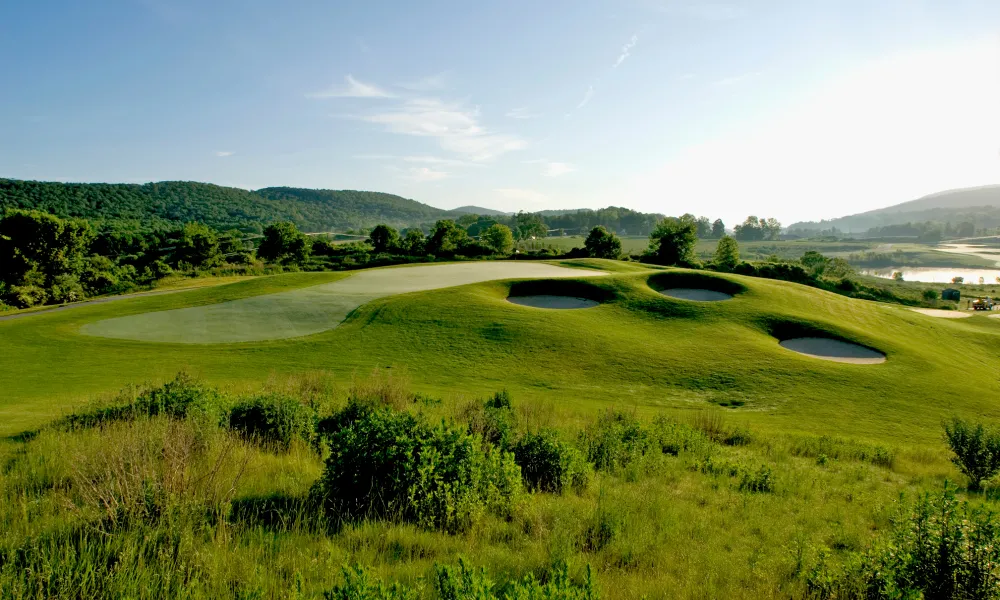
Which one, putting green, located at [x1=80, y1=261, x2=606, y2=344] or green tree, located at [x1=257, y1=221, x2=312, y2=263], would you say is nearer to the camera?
putting green, located at [x1=80, y1=261, x2=606, y2=344]

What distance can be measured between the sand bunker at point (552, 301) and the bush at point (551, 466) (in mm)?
20794

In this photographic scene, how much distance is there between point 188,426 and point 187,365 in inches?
480

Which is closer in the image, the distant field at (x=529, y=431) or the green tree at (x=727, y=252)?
the distant field at (x=529, y=431)

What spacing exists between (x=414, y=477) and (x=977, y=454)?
1119 centimetres

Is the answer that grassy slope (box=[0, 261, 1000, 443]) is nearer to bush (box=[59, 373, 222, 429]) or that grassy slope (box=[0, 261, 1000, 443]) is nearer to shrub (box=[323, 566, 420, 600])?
bush (box=[59, 373, 222, 429])

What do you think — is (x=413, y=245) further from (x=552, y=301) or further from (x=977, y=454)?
(x=977, y=454)

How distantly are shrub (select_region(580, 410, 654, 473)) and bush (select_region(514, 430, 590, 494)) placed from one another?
1.05 metres

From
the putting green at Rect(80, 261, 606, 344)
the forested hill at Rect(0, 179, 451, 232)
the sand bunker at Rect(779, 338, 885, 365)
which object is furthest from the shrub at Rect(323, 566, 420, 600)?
the forested hill at Rect(0, 179, 451, 232)

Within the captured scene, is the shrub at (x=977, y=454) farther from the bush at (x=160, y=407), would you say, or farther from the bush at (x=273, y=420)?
the bush at (x=160, y=407)

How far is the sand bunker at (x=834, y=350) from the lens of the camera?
20.9m

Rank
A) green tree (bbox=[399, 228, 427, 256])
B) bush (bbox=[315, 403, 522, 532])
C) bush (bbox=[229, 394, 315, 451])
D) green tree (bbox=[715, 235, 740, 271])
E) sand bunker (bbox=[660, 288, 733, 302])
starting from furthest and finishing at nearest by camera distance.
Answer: green tree (bbox=[399, 228, 427, 256]) < green tree (bbox=[715, 235, 740, 271]) < sand bunker (bbox=[660, 288, 733, 302]) < bush (bbox=[229, 394, 315, 451]) < bush (bbox=[315, 403, 522, 532])

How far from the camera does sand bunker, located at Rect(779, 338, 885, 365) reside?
68.5ft

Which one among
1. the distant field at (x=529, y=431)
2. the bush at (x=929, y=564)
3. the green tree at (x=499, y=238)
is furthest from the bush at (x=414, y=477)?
the green tree at (x=499, y=238)

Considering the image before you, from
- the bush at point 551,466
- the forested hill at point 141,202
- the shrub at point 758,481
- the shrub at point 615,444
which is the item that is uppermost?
the forested hill at point 141,202
